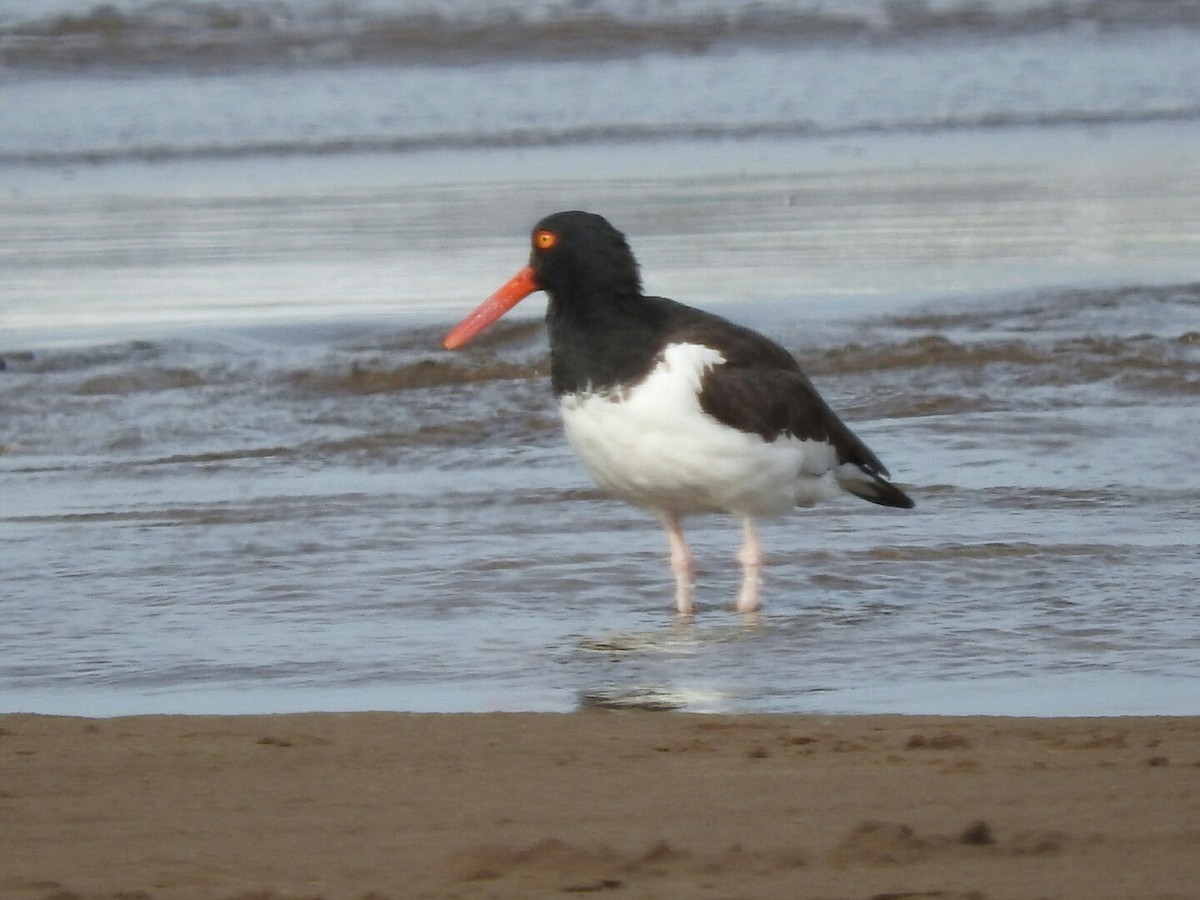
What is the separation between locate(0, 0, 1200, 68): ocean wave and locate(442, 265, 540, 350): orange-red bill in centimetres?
1562

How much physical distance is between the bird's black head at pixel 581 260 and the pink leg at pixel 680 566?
2.21ft

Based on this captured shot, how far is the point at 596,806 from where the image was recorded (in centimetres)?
340

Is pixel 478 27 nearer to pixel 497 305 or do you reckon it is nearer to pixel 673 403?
pixel 497 305

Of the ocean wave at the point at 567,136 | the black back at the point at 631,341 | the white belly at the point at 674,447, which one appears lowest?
the white belly at the point at 674,447

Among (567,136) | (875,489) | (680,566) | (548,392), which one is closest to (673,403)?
(680,566)

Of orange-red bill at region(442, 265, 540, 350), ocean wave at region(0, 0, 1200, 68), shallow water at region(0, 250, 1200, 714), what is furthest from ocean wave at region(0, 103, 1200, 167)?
orange-red bill at region(442, 265, 540, 350)

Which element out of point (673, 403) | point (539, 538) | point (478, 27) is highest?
point (478, 27)

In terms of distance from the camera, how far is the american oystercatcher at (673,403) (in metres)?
5.59

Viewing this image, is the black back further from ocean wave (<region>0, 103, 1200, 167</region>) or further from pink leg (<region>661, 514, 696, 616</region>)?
ocean wave (<region>0, 103, 1200, 167</region>)

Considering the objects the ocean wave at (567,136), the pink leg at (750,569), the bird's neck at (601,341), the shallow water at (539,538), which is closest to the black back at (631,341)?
the bird's neck at (601,341)

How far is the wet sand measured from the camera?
2.96 metres

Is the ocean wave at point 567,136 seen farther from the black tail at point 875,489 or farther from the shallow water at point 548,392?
the black tail at point 875,489

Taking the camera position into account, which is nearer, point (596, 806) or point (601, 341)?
point (596, 806)

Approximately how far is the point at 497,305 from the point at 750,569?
1.17m
